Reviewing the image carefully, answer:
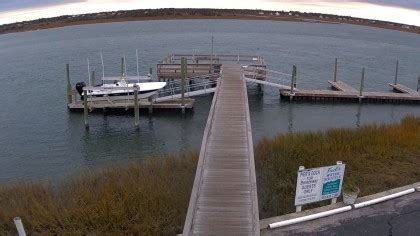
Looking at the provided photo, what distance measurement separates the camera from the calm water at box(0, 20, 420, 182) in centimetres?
2781

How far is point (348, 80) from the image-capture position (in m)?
46.8

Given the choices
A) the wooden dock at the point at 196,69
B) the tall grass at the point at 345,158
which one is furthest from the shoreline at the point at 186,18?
the tall grass at the point at 345,158

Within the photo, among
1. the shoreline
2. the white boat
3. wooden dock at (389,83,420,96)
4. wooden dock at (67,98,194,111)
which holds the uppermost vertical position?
the shoreline

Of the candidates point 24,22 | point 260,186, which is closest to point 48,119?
point 260,186

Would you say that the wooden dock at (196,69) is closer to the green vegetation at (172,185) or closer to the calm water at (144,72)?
the calm water at (144,72)

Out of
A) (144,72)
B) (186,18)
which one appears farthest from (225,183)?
(186,18)

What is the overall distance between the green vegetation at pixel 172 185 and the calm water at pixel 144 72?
6.51 m

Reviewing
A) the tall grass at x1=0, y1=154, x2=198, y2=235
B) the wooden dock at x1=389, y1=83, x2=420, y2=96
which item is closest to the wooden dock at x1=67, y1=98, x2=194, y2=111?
the tall grass at x1=0, y1=154, x2=198, y2=235

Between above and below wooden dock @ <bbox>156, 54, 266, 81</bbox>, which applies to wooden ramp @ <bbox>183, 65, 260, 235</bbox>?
below

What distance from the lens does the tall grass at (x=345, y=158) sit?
16469mm

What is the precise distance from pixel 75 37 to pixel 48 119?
48.9 metres

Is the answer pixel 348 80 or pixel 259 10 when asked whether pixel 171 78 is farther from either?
pixel 259 10

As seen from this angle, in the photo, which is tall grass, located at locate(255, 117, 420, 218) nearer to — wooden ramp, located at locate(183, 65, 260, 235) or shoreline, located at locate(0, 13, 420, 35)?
Result: wooden ramp, located at locate(183, 65, 260, 235)

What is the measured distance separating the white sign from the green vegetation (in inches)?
65.4
